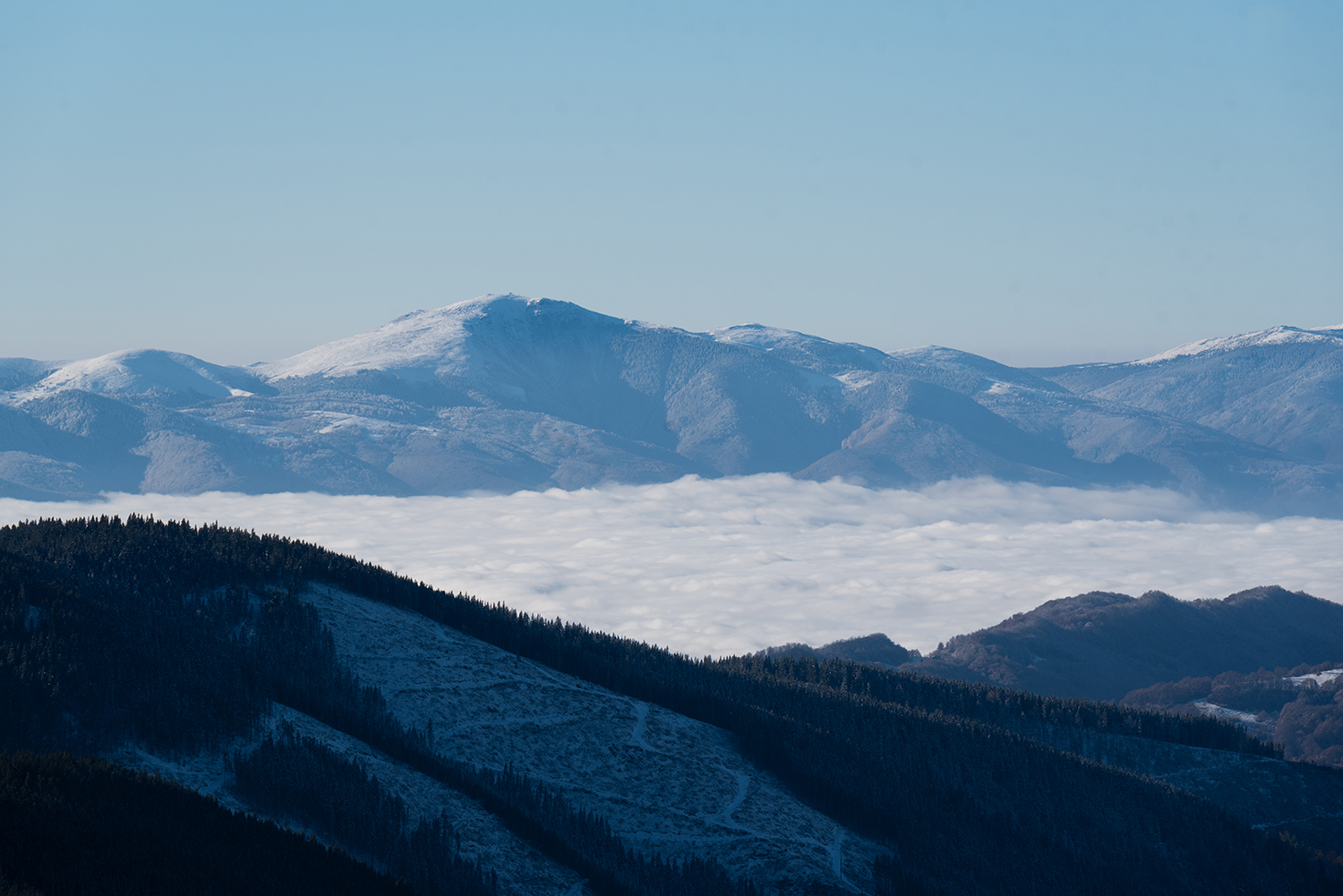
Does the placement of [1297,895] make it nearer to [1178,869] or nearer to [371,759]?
[1178,869]

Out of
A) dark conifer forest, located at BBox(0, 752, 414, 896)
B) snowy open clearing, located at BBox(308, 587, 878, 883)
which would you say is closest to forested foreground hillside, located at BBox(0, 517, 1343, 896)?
snowy open clearing, located at BBox(308, 587, 878, 883)

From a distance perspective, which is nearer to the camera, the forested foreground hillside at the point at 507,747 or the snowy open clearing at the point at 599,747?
the forested foreground hillside at the point at 507,747

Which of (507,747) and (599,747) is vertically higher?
(599,747)

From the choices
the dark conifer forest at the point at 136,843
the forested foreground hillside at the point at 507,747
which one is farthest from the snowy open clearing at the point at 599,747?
the dark conifer forest at the point at 136,843

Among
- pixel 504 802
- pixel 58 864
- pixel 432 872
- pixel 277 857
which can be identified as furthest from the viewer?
pixel 504 802

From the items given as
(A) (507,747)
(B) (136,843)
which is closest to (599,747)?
(A) (507,747)

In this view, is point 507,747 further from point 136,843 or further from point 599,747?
point 136,843

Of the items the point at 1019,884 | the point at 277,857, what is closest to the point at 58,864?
the point at 277,857

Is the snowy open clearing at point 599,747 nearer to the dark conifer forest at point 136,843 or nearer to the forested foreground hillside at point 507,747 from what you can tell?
the forested foreground hillside at point 507,747
